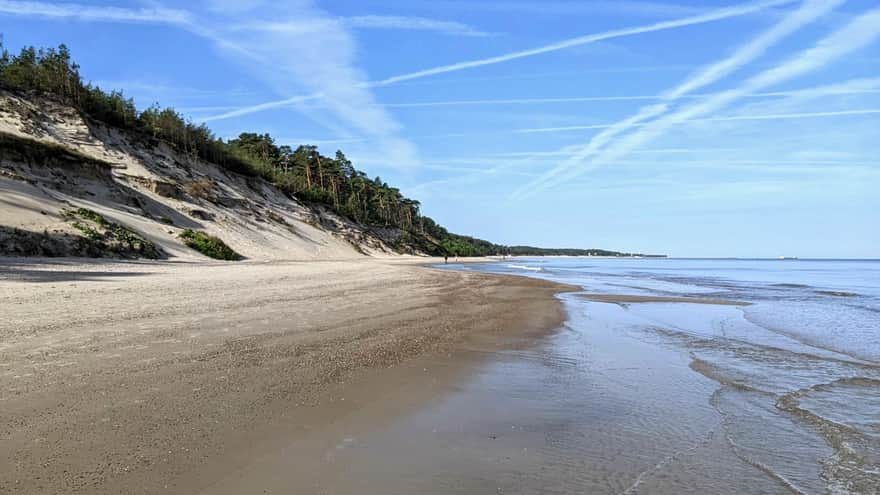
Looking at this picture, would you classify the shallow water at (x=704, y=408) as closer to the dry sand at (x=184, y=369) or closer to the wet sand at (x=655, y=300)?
the dry sand at (x=184, y=369)

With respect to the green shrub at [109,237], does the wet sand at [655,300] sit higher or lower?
lower

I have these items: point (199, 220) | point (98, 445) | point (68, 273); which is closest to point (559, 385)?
point (98, 445)

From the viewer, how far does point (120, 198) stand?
31562 millimetres

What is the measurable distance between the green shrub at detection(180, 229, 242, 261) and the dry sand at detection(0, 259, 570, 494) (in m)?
16.9

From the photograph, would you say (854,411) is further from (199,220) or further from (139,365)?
(199,220)

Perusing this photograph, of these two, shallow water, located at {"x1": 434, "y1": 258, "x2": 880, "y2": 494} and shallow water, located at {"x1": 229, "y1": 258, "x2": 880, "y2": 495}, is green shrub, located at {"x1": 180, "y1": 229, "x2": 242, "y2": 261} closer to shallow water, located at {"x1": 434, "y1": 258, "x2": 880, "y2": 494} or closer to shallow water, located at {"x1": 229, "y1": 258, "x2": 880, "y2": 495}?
shallow water, located at {"x1": 434, "y1": 258, "x2": 880, "y2": 494}

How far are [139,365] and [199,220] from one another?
35.2m

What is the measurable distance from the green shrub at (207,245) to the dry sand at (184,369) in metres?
16.9

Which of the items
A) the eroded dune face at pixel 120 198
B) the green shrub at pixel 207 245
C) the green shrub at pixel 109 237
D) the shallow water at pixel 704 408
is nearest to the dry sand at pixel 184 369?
the shallow water at pixel 704 408

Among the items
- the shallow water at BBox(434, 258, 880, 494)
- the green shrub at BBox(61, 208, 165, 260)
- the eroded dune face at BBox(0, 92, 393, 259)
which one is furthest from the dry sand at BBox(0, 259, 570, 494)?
the green shrub at BBox(61, 208, 165, 260)

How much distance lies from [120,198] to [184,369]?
102 ft

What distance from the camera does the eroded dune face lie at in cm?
2123

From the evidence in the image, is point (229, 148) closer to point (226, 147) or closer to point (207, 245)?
point (226, 147)

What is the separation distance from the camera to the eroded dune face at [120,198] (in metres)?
21.2
